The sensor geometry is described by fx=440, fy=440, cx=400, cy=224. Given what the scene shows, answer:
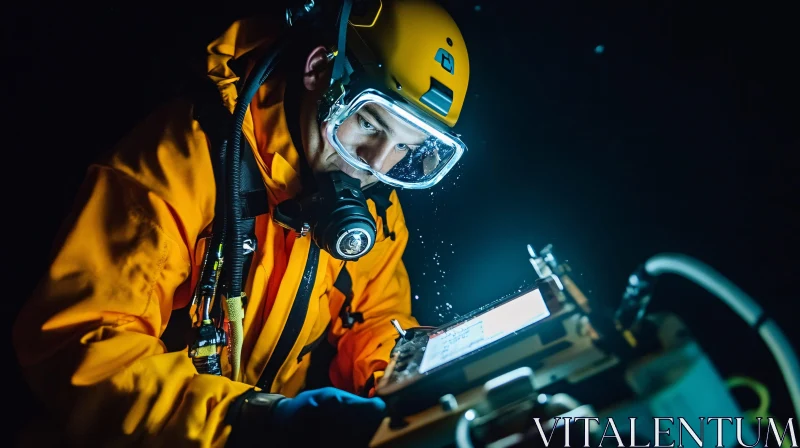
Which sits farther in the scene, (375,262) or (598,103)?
(375,262)

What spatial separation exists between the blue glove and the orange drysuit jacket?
15cm

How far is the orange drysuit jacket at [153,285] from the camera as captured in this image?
109 centimetres

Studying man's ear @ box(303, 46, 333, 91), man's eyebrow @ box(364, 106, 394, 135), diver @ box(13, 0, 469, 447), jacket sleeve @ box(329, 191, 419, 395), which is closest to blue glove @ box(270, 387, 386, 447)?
diver @ box(13, 0, 469, 447)

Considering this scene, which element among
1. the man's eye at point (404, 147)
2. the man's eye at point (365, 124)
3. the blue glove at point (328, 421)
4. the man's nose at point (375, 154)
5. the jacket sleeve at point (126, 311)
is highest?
the man's eye at point (365, 124)

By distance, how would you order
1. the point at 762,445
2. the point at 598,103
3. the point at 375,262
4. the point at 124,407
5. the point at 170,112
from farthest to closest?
the point at 375,262
the point at 598,103
the point at 170,112
the point at 124,407
the point at 762,445

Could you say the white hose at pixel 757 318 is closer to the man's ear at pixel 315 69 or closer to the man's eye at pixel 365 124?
the man's eye at pixel 365 124

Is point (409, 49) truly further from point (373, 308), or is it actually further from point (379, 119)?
point (373, 308)

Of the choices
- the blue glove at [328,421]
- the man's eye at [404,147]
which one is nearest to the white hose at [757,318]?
the blue glove at [328,421]

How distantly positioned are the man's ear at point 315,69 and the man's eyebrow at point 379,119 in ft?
0.72

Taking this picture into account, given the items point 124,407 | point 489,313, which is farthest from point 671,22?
point 124,407

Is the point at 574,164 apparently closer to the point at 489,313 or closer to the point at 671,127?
the point at 671,127

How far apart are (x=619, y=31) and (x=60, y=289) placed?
6.49ft

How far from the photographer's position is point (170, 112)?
4.77 ft

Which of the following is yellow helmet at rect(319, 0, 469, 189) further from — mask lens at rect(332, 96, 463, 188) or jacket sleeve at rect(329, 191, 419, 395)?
jacket sleeve at rect(329, 191, 419, 395)
